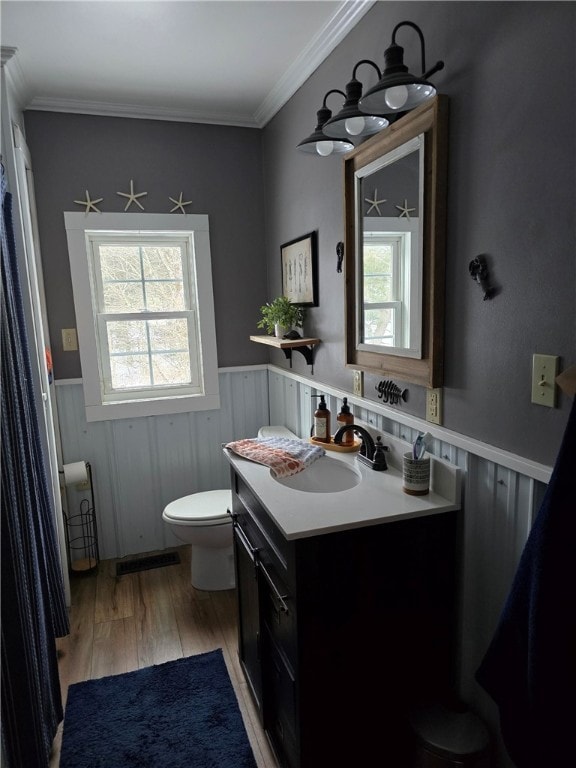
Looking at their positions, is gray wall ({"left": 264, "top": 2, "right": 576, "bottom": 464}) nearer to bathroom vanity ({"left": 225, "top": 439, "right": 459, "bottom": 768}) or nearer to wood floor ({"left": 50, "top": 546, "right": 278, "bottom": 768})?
bathroom vanity ({"left": 225, "top": 439, "right": 459, "bottom": 768})

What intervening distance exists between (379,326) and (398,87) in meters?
0.77

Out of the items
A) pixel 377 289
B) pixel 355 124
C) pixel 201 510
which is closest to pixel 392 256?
pixel 377 289

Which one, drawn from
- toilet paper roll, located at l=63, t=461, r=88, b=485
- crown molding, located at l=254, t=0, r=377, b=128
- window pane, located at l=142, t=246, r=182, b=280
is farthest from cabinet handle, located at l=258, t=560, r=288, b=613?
window pane, located at l=142, t=246, r=182, b=280

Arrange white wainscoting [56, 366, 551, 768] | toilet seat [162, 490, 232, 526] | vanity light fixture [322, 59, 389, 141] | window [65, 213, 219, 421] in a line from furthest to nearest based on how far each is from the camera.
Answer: window [65, 213, 219, 421]
white wainscoting [56, 366, 551, 768]
toilet seat [162, 490, 232, 526]
vanity light fixture [322, 59, 389, 141]

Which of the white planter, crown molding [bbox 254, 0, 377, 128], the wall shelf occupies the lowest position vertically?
the wall shelf

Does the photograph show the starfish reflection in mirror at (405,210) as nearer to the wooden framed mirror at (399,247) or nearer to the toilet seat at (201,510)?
the wooden framed mirror at (399,247)

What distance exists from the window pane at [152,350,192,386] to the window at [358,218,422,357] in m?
Result: 1.53

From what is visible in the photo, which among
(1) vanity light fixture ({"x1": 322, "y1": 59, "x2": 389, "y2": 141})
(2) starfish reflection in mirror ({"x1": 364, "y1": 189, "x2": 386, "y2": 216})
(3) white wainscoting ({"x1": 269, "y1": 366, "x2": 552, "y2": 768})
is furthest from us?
(2) starfish reflection in mirror ({"x1": 364, "y1": 189, "x2": 386, "y2": 216})

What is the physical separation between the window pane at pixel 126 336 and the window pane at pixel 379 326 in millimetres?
1638

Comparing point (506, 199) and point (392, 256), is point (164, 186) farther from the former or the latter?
point (506, 199)

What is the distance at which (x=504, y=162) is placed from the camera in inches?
46.3

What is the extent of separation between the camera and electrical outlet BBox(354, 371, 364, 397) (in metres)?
1.98

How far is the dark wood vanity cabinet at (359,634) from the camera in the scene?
1.33m

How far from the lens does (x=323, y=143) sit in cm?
172
